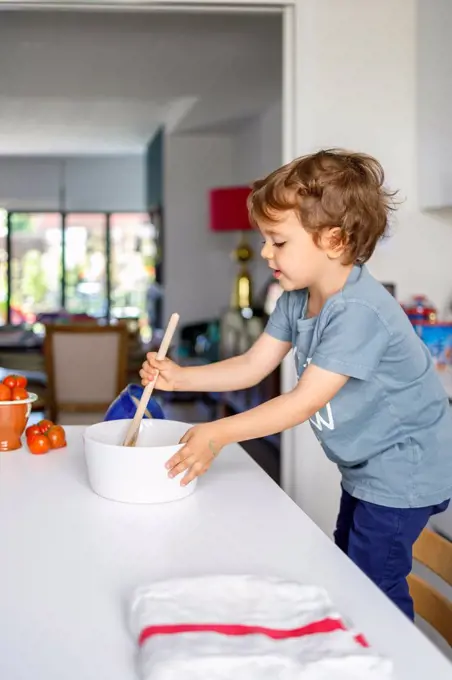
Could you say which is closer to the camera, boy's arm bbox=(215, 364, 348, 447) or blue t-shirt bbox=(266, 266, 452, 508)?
boy's arm bbox=(215, 364, 348, 447)

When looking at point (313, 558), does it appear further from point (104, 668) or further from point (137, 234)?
point (137, 234)

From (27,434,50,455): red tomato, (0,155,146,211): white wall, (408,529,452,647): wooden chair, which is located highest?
(0,155,146,211): white wall

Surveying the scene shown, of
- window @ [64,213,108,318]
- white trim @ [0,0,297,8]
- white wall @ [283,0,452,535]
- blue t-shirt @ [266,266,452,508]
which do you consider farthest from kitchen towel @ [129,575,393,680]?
window @ [64,213,108,318]

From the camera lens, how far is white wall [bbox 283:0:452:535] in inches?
112

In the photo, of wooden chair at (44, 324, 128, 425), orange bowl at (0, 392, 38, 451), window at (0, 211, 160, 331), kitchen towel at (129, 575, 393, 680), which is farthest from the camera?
window at (0, 211, 160, 331)

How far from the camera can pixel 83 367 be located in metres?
4.22

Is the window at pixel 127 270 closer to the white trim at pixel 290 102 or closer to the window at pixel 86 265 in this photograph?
the window at pixel 86 265

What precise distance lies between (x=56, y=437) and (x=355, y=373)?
592 millimetres

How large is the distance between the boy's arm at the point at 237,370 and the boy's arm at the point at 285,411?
0.96 ft

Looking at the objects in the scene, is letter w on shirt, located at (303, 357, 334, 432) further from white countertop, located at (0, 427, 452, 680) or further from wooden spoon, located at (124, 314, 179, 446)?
wooden spoon, located at (124, 314, 179, 446)

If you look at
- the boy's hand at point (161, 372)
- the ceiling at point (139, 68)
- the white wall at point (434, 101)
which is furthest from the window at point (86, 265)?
the boy's hand at point (161, 372)

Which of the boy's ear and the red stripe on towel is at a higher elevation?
the boy's ear

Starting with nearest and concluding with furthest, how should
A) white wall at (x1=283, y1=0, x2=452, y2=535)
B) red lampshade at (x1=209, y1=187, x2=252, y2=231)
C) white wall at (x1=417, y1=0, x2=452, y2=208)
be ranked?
1. white wall at (x1=417, y1=0, x2=452, y2=208)
2. white wall at (x1=283, y1=0, x2=452, y2=535)
3. red lampshade at (x1=209, y1=187, x2=252, y2=231)

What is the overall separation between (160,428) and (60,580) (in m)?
0.53
